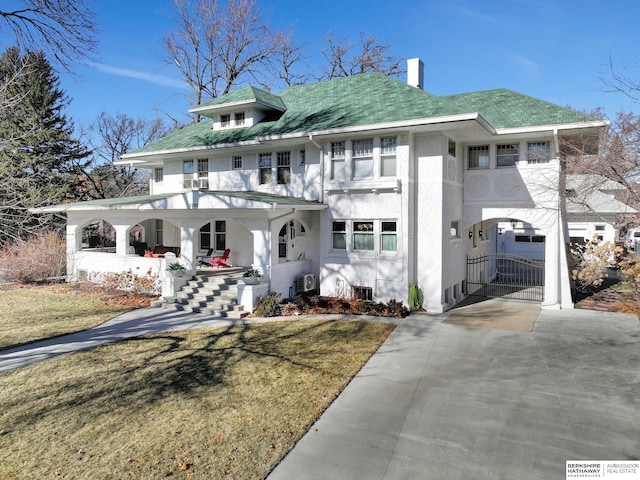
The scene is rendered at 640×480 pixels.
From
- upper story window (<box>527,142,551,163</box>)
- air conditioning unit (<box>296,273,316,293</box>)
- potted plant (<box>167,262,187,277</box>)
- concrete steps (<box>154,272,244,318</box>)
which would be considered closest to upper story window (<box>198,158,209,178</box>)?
potted plant (<box>167,262,187,277</box>)

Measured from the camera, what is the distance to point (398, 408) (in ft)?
22.3

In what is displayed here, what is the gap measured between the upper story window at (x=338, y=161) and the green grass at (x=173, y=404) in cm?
632

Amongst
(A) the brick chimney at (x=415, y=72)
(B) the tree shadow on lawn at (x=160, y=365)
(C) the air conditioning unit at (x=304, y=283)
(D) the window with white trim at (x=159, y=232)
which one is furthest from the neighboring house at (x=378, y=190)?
(D) the window with white trim at (x=159, y=232)

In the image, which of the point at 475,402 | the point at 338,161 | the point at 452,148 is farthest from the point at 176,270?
the point at 475,402

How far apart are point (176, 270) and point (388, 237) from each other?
299 inches

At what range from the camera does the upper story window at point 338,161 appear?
14.9m

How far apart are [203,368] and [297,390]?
2.25 m

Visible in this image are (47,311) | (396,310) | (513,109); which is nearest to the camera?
(396,310)

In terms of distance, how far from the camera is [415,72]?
18.3 meters

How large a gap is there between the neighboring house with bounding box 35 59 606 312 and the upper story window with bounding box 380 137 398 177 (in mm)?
34

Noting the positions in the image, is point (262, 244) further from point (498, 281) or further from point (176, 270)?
point (498, 281)

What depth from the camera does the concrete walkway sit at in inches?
209

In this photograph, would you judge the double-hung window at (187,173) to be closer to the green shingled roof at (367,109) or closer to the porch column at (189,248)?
the green shingled roof at (367,109)

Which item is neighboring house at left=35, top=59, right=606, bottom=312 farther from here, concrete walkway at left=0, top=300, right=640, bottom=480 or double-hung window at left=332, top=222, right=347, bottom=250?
concrete walkway at left=0, top=300, right=640, bottom=480
